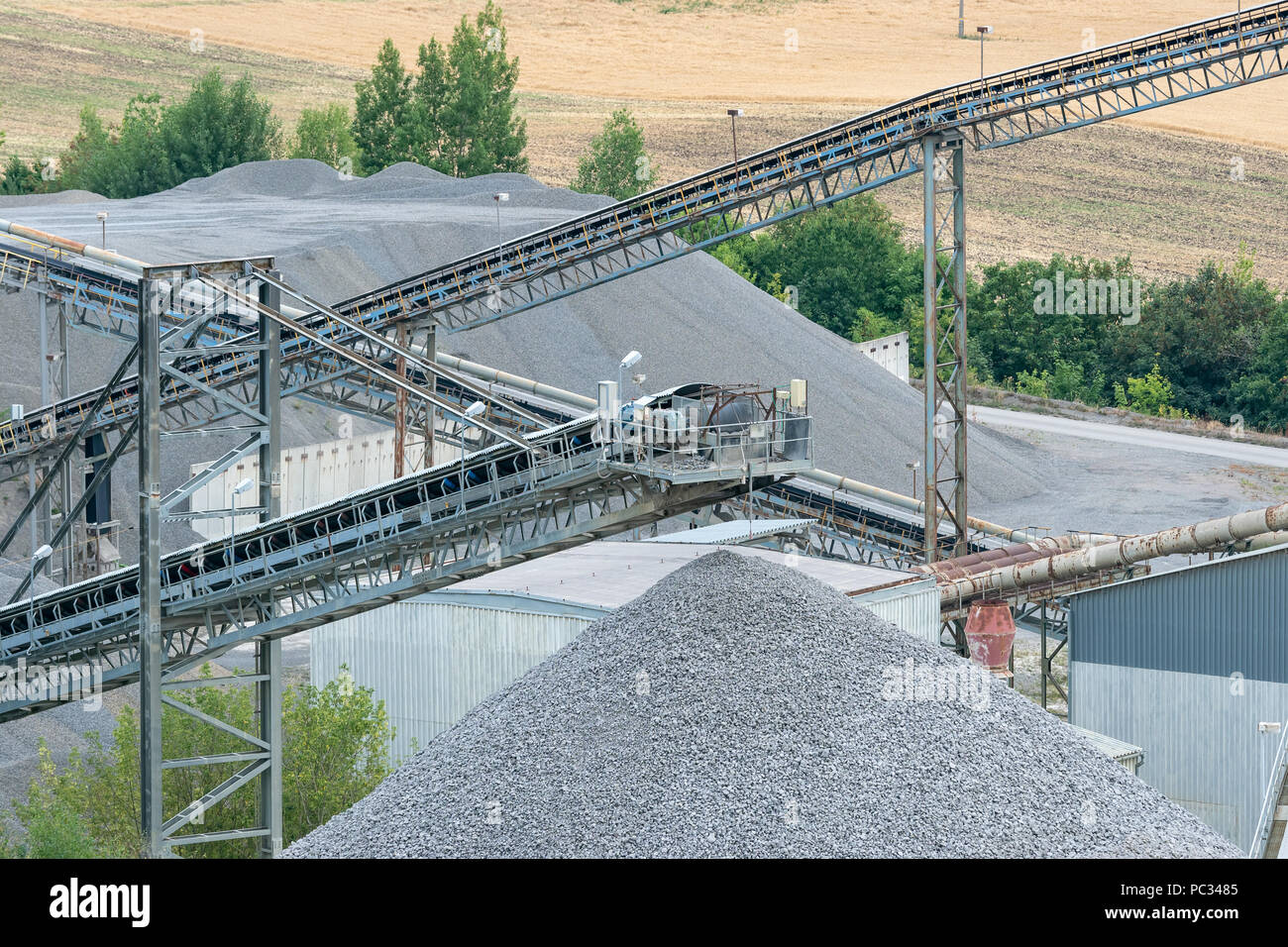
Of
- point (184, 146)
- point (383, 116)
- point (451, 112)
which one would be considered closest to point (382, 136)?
point (383, 116)

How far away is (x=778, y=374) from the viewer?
55.8 meters

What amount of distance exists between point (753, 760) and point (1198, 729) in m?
11.4

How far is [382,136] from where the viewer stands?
299ft

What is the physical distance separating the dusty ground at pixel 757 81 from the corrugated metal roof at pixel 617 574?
6955cm

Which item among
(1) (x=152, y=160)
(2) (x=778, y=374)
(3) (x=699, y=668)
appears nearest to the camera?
(3) (x=699, y=668)

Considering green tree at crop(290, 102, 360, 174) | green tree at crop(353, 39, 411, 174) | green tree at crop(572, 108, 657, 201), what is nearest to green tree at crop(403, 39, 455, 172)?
green tree at crop(353, 39, 411, 174)

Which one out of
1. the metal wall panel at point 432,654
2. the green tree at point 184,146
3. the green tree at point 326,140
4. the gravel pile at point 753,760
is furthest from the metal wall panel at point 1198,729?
the green tree at point 326,140

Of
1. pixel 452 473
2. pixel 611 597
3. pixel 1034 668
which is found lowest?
pixel 1034 668

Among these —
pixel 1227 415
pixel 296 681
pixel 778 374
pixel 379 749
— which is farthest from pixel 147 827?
pixel 1227 415

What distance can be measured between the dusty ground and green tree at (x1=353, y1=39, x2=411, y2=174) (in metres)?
19.6

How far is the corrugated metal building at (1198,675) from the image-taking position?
2844 centimetres

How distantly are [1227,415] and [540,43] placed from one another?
72855mm

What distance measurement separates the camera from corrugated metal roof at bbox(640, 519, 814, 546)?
3300cm

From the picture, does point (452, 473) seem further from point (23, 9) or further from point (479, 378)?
point (23, 9)
